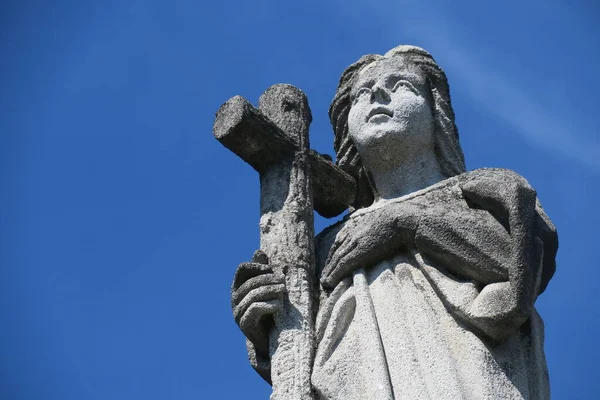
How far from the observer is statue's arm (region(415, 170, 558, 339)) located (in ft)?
23.6

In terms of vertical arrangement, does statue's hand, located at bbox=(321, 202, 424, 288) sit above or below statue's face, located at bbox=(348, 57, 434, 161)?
below

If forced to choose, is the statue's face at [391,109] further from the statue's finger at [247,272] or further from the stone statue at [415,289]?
the statue's finger at [247,272]

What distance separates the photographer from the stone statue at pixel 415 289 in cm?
714

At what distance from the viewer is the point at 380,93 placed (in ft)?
Answer: 28.3

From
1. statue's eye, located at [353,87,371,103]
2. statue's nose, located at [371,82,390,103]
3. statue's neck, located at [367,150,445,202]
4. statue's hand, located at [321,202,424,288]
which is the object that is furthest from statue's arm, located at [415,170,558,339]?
statue's eye, located at [353,87,371,103]

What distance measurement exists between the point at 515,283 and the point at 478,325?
0.34 metres

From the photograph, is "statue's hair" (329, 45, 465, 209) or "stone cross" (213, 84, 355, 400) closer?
"stone cross" (213, 84, 355, 400)

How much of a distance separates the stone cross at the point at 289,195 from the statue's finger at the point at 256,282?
0.46 feet

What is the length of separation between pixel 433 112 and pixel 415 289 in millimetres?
1728

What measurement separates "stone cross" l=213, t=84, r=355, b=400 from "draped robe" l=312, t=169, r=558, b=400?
0.15m

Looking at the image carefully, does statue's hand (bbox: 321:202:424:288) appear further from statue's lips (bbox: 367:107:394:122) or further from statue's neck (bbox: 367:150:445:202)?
statue's lips (bbox: 367:107:394:122)

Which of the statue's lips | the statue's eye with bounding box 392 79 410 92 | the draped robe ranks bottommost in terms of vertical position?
the draped robe

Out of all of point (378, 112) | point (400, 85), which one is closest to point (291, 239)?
point (378, 112)

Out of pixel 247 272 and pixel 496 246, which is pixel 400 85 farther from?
pixel 247 272
